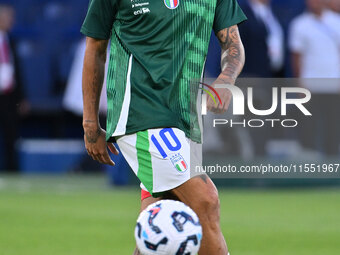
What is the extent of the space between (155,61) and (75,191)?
877 cm

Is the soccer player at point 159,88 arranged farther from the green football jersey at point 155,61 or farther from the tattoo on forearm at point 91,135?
the tattoo on forearm at point 91,135

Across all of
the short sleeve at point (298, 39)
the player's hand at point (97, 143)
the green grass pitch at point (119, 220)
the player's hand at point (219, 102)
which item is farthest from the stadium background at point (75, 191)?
the player's hand at point (219, 102)

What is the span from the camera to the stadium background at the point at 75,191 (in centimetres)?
890

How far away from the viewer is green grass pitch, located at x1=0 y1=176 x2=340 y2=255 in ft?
27.6

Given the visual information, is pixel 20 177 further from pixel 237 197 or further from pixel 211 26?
pixel 211 26

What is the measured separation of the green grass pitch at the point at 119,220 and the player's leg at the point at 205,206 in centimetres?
297

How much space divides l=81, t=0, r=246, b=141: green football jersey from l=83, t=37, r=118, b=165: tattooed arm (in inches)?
6.7

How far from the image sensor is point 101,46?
17.9 ft

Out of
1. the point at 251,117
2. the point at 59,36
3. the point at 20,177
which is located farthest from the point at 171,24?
the point at 59,36

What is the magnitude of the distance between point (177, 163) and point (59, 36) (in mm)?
13415

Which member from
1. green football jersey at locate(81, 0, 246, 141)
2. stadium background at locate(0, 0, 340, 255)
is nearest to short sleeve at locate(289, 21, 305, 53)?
stadium background at locate(0, 0, 340, 255)

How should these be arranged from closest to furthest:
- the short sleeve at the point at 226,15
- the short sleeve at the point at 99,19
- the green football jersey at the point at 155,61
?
1. the green football jersey at the point at 155,61
2. the short sleeve at the point at 99,19
3. the short sleeve at the point at 226,15

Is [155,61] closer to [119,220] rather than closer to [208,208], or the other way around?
[208,208]

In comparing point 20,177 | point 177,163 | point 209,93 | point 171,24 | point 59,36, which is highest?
point 171,24
